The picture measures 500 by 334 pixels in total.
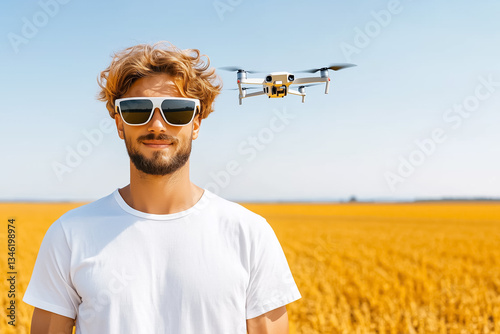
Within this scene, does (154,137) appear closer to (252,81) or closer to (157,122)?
(157,122)

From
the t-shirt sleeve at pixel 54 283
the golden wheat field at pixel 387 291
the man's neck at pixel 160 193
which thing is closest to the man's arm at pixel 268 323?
the man's neck at pixel 160 193

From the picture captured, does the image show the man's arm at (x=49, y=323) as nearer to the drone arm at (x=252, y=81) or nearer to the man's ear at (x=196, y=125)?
the man's ear at (x=196, y=125)

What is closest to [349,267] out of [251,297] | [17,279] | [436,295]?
[436,295]

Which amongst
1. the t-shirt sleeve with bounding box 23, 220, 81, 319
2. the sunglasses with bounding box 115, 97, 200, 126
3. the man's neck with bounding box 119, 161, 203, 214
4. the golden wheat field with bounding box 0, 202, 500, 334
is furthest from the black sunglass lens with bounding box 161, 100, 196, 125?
the golden wheat field with bounding box 0, 202, 500, 334

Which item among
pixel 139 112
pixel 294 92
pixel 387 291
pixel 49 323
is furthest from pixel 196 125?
pixel 387 291

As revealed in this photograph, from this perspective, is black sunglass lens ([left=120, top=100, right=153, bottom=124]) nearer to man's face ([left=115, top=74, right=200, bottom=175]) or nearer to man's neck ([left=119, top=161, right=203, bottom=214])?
man's face ([left=115, top=74, right=200, bottom=175])

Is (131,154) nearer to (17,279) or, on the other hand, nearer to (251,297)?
(251,297)
